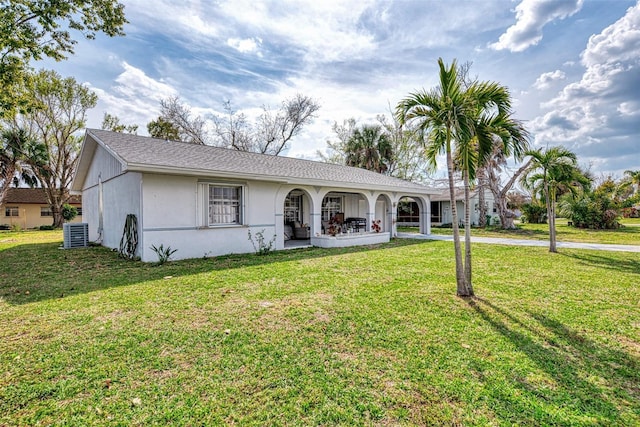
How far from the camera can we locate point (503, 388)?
274 cm

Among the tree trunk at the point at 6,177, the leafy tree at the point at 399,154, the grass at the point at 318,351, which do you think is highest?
the leafy tree at the point at 399,154

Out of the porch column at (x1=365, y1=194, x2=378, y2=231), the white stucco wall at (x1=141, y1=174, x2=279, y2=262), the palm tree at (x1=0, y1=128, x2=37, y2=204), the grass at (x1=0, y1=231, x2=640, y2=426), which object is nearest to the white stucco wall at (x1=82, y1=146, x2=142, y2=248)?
the white stucco wall at (x1=141, y1=174, x2=279, y2=262)

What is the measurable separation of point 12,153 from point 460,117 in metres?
34.4

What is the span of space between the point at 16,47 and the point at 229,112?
1890 cm

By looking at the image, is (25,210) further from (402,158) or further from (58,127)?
(402,158)

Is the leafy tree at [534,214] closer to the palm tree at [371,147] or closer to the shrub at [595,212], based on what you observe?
the shrub at [595,212]

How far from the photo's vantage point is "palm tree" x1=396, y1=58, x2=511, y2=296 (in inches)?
212

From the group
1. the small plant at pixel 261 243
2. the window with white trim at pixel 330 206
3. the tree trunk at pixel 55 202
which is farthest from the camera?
the tree trunk at pixel 55 202

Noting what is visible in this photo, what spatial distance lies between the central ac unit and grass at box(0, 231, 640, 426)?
7.26 metres

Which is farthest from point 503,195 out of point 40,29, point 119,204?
point 40,29

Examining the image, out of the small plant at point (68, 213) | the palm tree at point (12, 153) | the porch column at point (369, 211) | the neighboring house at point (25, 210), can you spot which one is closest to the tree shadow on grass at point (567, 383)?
the porch column at point (369, 211)

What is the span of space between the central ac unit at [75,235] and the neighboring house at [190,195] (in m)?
0.55

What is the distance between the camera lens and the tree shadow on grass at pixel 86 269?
6.10 m

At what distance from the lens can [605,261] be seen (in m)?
8.99
